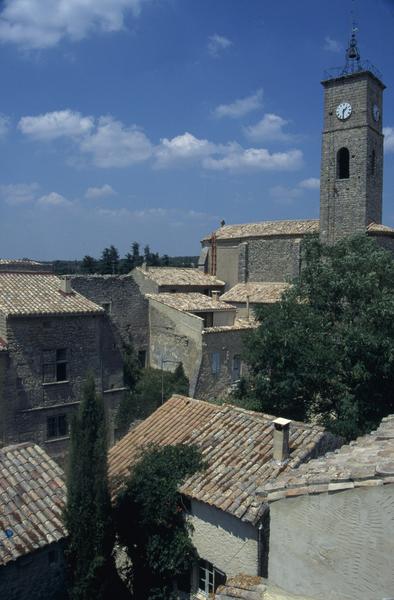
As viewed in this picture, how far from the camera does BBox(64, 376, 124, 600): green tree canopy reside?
933 cm

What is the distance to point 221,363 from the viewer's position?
26484 millimetres

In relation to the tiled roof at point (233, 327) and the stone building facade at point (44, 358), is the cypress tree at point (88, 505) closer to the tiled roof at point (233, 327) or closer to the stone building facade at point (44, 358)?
the stone building facade at point (44, 358)

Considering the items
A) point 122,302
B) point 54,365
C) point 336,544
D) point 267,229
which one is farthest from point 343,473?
point 267,229

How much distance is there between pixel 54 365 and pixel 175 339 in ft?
25.1

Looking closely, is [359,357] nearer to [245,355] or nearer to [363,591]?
[245,355]

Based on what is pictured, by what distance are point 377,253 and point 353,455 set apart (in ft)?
48.5

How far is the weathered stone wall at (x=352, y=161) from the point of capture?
32.5 metres

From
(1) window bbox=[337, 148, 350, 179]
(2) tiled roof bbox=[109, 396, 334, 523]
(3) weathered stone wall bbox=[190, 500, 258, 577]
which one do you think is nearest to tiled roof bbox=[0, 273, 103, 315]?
(2) tiled roof bbox=[109, 396, 334, 523]

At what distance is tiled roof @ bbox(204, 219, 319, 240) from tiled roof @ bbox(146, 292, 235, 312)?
347 inches

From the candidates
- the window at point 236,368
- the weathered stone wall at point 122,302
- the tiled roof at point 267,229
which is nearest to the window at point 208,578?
the window at point 236,368

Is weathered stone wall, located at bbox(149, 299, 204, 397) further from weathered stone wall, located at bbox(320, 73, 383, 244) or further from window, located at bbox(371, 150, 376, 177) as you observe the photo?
window, located at bbox(371, 150, 376, 177)

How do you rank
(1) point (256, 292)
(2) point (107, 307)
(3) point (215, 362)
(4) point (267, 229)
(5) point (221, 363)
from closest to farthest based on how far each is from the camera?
(3) point (215, 362) → (5) point (221, 363) → (2) point (107, 307) → (1) point (256, 292) → (4) point (267, 229)

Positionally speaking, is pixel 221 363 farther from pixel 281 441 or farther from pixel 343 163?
pixel 343 163

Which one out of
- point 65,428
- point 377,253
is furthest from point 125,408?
point 377,253
